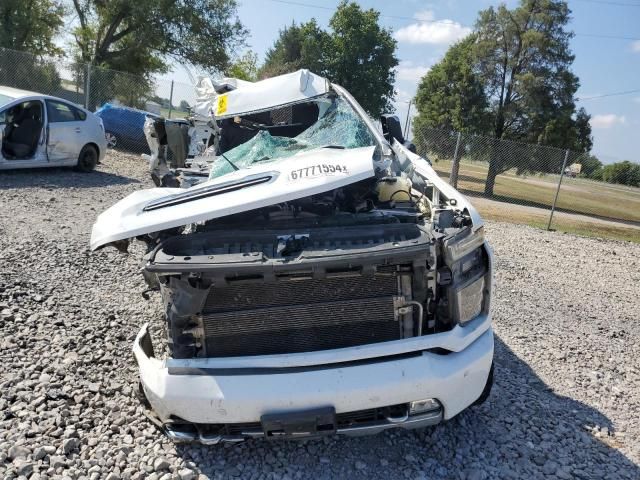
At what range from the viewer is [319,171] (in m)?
2.62

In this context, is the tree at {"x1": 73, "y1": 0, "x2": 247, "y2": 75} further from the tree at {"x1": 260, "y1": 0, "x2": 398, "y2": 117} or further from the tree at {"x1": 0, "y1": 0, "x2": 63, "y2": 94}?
the tree at {"x1": 260, "y1": 0, "x2": 398, "y2": 117}

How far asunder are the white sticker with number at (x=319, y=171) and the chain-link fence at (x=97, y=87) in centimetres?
1337

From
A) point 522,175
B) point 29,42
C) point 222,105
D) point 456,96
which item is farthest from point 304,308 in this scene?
point 29,42

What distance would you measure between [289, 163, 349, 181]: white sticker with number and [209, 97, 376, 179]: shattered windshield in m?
0.60

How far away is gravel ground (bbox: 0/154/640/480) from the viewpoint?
261 cm

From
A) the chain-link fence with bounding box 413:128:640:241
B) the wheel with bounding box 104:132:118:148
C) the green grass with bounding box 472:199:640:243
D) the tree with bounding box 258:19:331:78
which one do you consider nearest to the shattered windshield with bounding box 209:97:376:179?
the green grass with bounding box 472:199:640:243

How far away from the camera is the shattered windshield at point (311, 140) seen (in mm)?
3459

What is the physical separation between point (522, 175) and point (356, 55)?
16123mm

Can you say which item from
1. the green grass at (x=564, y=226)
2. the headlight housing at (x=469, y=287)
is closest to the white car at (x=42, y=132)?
the headlight housing at (x=469, y=287)

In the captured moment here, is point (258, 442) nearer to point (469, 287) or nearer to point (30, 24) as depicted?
point (469, 287)

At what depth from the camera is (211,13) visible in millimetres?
22891

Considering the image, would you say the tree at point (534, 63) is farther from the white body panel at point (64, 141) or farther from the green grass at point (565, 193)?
the white body panel at point (64, 141)

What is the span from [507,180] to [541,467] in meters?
28.8

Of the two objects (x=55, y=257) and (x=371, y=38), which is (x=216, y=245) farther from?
(x=371, y=38)
